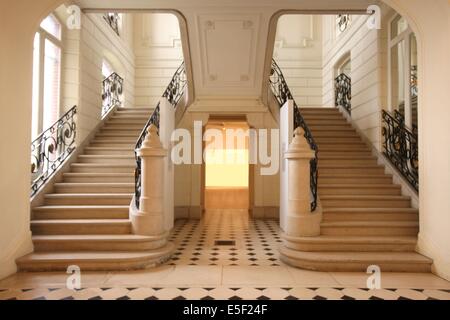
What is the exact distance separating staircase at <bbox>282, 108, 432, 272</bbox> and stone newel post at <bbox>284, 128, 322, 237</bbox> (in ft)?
0.58

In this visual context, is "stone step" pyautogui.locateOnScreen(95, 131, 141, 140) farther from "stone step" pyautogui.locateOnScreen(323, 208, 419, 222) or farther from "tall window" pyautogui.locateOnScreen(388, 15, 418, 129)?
"tall window" pyautogui.locateOnScreen(388, 15, 418, 129)

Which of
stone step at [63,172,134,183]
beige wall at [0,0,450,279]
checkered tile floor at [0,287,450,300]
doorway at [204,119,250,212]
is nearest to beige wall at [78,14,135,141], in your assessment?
stone step at [63,172,134,183]

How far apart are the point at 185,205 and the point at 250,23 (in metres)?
5.22

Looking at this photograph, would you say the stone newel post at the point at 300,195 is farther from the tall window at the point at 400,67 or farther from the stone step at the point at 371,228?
the tall window at the point at 400,67

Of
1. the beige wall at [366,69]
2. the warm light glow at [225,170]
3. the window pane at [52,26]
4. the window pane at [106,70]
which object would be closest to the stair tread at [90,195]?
the window pane at [52,26]

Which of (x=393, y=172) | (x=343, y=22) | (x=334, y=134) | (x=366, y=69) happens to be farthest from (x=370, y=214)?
(x=343, y=22)

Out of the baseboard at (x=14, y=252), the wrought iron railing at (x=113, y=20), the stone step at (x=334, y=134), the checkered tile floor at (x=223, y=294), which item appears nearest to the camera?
the checkered tile floor at (x=223, y=294)

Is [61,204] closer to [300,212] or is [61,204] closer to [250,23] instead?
[300,212]

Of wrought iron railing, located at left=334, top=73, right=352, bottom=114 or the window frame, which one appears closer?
the window frame

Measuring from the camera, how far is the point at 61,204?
6.05 m

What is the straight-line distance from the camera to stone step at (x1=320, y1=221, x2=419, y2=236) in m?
5.38

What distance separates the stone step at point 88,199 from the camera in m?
6.06

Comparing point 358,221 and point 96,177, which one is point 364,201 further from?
point 96,177

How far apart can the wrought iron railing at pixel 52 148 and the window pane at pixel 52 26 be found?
1486 millimetres
